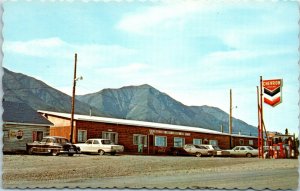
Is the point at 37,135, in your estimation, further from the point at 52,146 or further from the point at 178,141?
the point at 178,141

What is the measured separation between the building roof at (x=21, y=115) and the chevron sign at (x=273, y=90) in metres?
6.32

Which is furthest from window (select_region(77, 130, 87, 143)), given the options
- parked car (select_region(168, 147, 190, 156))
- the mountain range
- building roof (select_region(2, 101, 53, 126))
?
parked car (select_region(168, 147, 190, 156))

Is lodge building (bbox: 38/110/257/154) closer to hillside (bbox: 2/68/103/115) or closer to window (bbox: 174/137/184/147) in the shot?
window (bbox: 174/137/184/147)

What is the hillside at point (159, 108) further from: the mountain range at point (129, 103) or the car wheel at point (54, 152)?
the car wheel at point (54, 152)

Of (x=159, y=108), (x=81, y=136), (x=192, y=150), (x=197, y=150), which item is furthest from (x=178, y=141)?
(x=81, y=136)

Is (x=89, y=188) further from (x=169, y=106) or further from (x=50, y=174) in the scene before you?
(x=169, y=106)

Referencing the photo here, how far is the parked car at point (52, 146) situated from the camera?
45.3ft

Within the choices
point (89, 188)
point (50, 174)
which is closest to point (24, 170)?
point (50, 174)

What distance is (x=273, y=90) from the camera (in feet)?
37.6

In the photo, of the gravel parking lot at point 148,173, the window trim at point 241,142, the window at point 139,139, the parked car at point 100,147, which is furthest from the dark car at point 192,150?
the parked car at point 100,147

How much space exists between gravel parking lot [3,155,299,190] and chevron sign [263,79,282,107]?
1.59m

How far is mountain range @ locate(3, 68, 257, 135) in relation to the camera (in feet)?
38.7

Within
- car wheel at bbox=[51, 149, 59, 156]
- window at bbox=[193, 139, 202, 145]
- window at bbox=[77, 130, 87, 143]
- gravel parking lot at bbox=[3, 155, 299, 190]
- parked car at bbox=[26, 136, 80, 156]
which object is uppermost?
window at bbox=[77, 130, 87, 143]

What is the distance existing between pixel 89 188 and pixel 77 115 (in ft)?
17.4
